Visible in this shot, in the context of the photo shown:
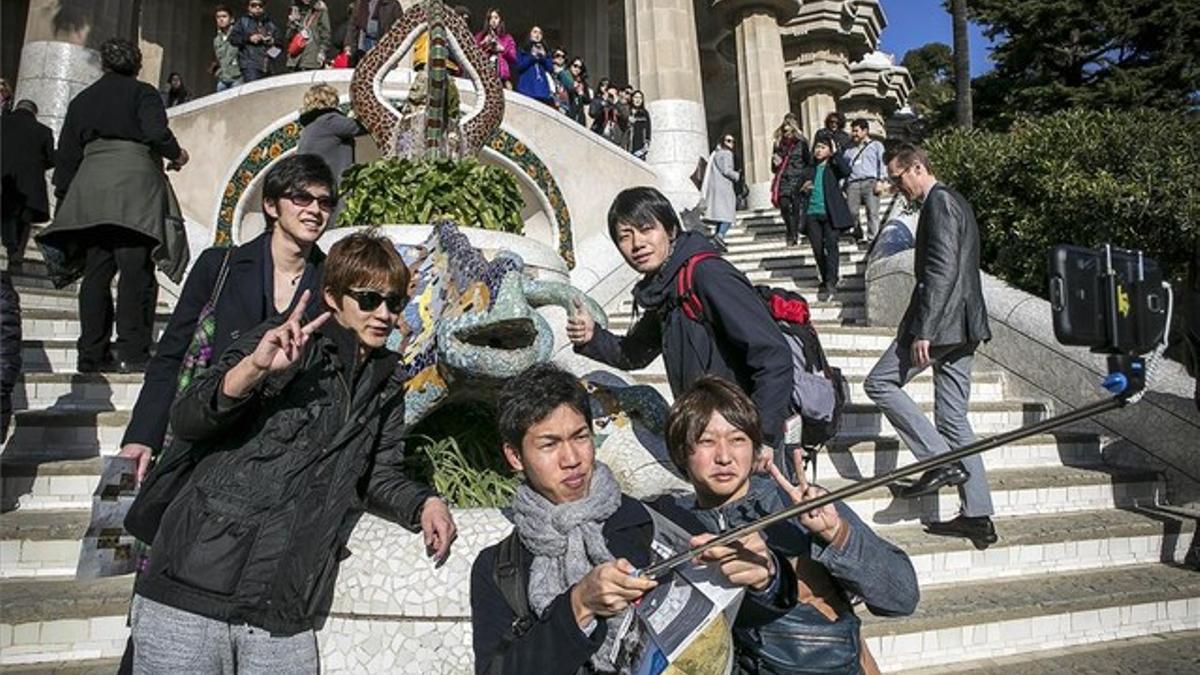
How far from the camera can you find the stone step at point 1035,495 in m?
4.63

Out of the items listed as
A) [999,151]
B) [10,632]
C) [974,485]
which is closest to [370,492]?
[10,632]

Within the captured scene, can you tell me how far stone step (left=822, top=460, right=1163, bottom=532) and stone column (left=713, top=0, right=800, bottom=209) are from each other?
479 inches

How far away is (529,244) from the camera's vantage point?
4125mm

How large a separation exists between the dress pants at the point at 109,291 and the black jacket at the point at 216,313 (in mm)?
3248

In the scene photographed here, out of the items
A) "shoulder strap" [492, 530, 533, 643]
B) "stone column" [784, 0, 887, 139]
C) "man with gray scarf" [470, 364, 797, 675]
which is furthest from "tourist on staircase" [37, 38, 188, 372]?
"stone column" [784, 0, 887, 139]

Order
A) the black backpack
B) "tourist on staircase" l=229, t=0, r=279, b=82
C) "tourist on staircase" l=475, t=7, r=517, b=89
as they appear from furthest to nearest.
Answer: "tourist on staircase" l=475, t=7, r=517, b=89 < "tourist on staircase" l=229, t=0, r=279, b=82 < the black backpack

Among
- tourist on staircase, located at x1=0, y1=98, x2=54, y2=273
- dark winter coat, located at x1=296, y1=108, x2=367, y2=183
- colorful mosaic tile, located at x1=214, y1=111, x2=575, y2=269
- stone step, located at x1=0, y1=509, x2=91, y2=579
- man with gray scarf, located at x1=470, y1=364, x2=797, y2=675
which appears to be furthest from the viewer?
colorful mosaic tile, located at x1=214, y1=111, x2=575, y2=269

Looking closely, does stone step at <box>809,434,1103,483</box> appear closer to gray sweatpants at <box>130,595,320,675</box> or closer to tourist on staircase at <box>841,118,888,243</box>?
gray sweatpants at <box>130,595,320,675</box>

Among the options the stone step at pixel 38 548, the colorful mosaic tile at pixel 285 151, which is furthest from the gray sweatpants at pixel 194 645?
the colorful mosaic tile at pixel 285 151

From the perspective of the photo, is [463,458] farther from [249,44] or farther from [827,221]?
[249,44]

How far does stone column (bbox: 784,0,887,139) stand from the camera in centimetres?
2117

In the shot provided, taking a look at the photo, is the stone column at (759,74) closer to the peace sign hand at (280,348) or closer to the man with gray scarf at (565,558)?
the man with gray scarf at (565,558)

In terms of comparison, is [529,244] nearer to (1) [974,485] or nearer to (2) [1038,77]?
(1) [974,485]

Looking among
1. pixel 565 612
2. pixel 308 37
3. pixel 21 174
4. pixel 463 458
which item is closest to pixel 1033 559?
pixel 463 458
